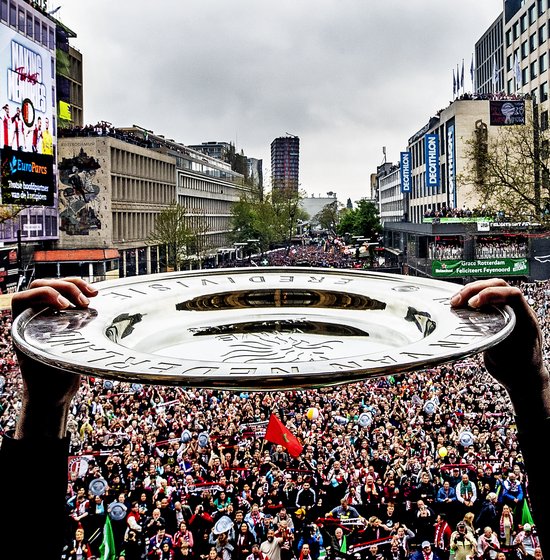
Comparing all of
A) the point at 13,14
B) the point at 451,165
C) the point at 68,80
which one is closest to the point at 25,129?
the point at 13,14

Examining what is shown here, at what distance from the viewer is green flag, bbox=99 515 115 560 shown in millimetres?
9977

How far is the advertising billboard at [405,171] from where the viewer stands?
81.8 m

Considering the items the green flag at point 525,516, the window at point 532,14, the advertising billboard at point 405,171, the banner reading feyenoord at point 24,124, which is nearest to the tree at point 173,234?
the banner reading feyenoord at point 24,124

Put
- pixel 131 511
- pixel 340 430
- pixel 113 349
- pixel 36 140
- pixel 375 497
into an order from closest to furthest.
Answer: pixel 113 349, pixel 131 511, pixel 375 497, pixel 340 430, pixel 36 140

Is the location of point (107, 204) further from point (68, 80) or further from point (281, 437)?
point (281, 437)

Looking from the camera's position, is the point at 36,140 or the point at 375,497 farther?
the point at 36,140

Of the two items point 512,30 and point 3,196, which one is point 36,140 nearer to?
point 3,196

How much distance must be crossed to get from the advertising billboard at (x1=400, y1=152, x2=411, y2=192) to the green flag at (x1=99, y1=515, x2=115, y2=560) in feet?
246

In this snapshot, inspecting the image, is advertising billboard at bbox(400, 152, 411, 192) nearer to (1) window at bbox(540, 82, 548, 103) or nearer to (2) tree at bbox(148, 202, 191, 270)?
(1) window at bbox(540, 82, 548, 103)

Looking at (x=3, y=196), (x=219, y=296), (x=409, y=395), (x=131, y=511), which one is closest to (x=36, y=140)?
(x=3, y=196)

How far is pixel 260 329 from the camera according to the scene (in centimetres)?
286

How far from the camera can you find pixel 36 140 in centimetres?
4875

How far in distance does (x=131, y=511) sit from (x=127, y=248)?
54.6 meters

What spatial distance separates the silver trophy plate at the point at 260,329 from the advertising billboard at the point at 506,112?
54611mm
